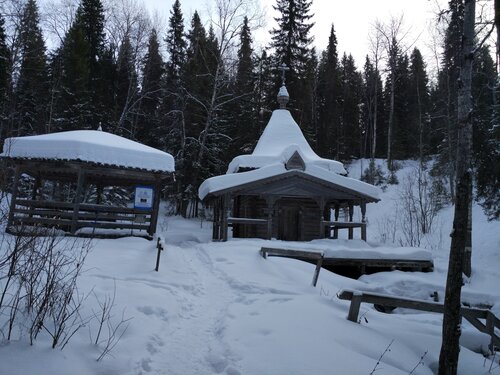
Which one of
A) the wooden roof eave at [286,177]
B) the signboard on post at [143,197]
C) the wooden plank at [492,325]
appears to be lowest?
the wooden plank at [492,325]

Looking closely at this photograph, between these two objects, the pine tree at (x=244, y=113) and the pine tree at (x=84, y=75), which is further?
the pine tree at (x=244, y=113)

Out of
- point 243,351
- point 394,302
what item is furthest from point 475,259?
point 243,351

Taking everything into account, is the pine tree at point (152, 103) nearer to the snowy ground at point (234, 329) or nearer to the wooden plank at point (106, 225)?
the wooden plank at point (106, 225)

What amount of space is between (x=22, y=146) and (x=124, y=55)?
2113 centimetres

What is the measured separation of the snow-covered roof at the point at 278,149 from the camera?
1959 centimetres

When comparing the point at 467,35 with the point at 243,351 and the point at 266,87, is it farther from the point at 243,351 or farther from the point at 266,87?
the point at 266,87

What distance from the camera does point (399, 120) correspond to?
44625mm

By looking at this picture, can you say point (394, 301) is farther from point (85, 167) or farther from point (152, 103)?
point (152, 103)

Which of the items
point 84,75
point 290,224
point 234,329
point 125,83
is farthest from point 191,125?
point 234,329

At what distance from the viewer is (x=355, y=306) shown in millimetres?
5926

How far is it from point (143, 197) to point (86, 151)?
264 cm

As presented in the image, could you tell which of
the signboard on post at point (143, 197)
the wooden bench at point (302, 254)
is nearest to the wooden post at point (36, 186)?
the signboard on post at point (143, 197)

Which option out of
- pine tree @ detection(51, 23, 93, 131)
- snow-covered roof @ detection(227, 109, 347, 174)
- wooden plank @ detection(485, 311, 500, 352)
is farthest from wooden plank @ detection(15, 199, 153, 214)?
pine tree @ detection(51, 23, 93, 131)

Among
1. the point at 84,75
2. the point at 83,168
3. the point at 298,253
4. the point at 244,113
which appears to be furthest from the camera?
the point at 244,113
